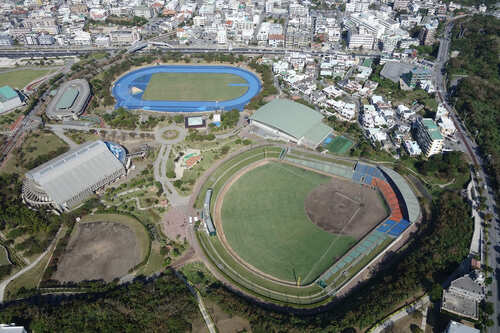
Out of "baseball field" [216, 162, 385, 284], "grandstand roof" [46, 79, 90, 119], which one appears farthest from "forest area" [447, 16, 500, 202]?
"grandstand roof" [46, 79, 90, 119]

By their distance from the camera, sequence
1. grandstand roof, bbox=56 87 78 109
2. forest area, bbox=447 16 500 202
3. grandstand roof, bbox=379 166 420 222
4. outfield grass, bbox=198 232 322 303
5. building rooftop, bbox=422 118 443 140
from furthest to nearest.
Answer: grandstand roof, bbox=56 87 78 109 < forest area, bbox=447 16 500 202 < building rooftop, bbox=422 118 443 140 < grandstand roof, bbox=379 166 420 222 < outfield grass, bbox=198 232 322 303

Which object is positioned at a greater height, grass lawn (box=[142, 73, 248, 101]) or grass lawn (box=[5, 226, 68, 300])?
grass lawn (box=[142, 73, 248, 101])

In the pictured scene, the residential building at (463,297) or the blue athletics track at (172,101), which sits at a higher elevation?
the blue athletics track at (172,101)

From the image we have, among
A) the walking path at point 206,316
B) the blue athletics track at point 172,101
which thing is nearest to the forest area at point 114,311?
the walking path at point 206,316

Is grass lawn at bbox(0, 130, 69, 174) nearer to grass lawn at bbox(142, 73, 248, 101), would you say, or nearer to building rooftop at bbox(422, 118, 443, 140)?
grass lawn at bbox(142, 73, 248, 101)

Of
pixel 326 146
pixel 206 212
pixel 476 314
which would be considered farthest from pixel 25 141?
pixel 476 314

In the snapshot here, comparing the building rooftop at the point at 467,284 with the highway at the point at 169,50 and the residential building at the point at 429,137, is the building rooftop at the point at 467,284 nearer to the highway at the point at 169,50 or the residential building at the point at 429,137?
the residential building at the point at 429,137

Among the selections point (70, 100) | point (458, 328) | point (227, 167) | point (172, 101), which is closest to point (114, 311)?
point (227, 167)
